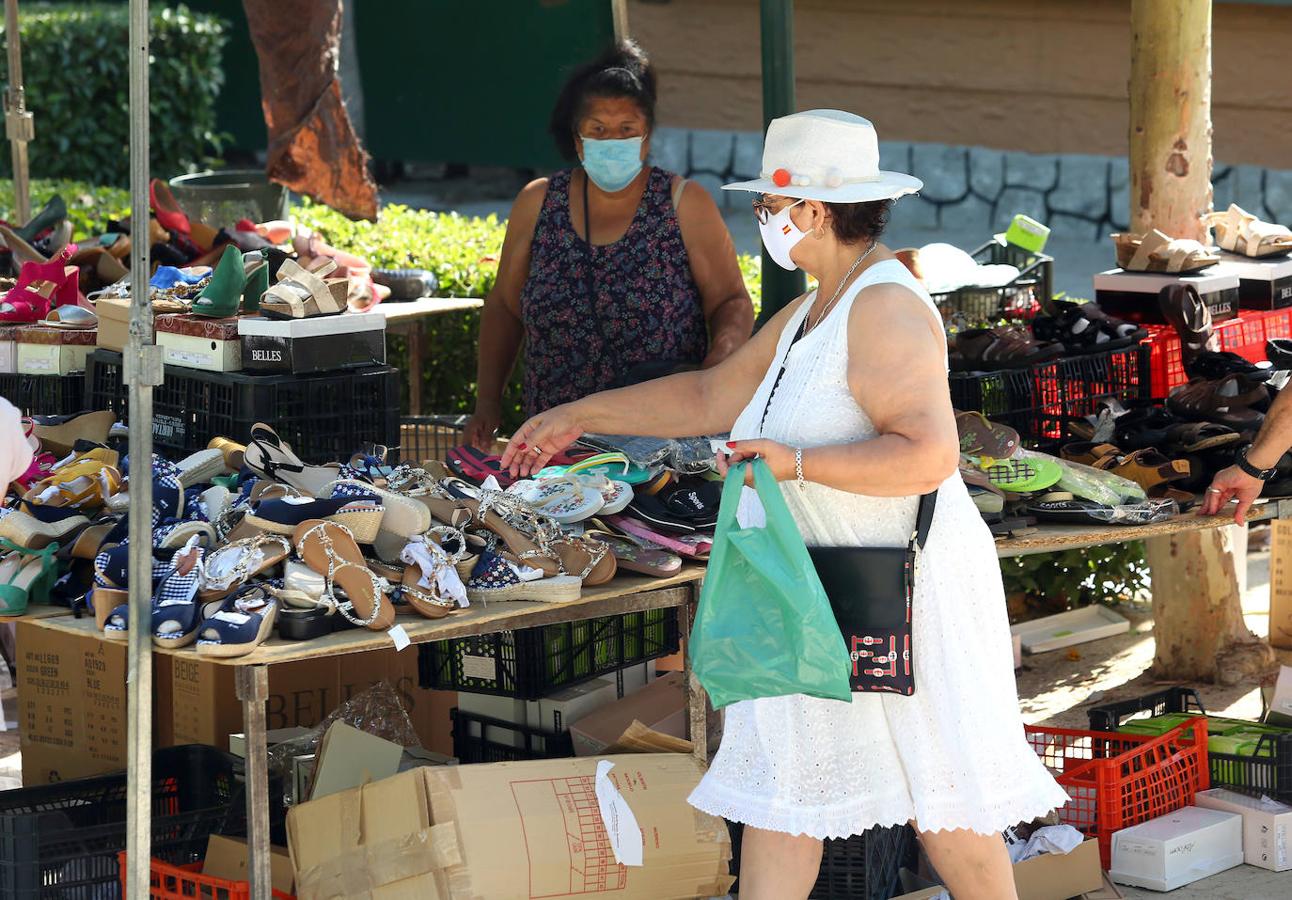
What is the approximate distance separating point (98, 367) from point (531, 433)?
58.9 inches

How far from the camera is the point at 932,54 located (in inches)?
541

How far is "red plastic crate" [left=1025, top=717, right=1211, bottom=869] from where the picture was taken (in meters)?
4.27

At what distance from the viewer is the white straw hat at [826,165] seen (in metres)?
3.14

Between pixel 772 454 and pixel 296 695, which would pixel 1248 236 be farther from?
pixel 296 695

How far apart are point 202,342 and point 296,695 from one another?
2.95ft

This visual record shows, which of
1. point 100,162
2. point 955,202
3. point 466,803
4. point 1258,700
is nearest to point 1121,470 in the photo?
point 1258,700

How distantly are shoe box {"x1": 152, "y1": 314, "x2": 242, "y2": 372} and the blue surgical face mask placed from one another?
40.3 inches

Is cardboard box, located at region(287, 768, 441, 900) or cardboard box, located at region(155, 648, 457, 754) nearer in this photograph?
cardboard box, located at region(287, 768, 441, 900)

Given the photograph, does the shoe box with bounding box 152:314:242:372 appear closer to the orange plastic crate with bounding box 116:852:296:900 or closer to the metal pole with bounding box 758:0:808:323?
the orange plastic crate with bounding box 116:852:296:900

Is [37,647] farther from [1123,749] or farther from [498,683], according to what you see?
[1123,749]

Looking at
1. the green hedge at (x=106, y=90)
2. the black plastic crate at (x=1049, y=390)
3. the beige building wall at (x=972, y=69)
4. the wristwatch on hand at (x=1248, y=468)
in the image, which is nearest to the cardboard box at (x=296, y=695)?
the black plastic crate at (x=1049, y=390)

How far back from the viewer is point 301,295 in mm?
4199

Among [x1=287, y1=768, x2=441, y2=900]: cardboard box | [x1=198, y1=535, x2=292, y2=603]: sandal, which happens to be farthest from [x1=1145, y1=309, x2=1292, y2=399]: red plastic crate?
[x1=198, y1=535, x2=292, y2=603]: sandal

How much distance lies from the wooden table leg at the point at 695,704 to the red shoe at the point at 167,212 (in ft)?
8.96
